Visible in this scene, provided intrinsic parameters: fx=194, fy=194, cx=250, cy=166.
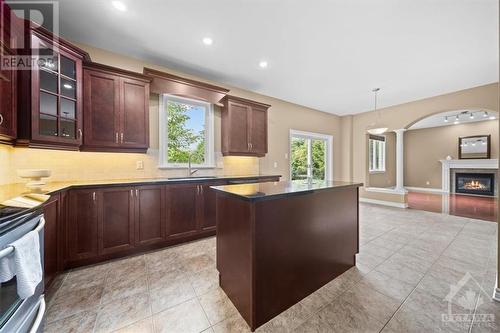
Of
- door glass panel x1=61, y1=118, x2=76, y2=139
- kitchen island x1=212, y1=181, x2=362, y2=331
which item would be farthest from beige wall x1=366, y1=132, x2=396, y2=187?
door glass panel x1=61, y1=118, x2=76, y2=139

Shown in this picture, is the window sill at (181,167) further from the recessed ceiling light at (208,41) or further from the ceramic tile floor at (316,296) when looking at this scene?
the recessed ceiling light at (208,41)

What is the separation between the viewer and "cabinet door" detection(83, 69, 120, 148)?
242cm

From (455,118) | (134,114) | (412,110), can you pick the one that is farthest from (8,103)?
(455,118)

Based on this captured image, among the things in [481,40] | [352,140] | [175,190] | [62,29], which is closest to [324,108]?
[352,140]

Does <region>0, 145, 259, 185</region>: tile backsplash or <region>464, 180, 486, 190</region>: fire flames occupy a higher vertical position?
<region>0, 145, 259, 185</region>: tile backsplash

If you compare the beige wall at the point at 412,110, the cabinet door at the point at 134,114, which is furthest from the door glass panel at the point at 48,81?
the beige wall at the point at 412,110

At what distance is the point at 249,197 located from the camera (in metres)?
1.38

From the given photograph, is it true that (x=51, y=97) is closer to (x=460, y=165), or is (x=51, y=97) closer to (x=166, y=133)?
(x=166, y=133)

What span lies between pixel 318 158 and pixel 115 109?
17.2 ft

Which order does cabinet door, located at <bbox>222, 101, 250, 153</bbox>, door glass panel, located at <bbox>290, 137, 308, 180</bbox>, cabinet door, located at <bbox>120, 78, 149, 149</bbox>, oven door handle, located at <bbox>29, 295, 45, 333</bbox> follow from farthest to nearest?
door glass panel, located at <bbox>290, 137, 308, 180</bbox> → cabinet door, located at <bbox>222, 101, 250, 153</bbox> → cabinet door, located at <bbox>120, 78, 149, 149</bbox> → oven door handle, located at <bbox>29, 295, 45, 333</bbox>

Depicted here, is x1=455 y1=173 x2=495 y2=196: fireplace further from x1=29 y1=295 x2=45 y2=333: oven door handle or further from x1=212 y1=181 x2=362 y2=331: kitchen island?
x1=29 y1=295 x2=45 y2=333: oven door handle

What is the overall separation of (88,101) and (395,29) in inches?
154

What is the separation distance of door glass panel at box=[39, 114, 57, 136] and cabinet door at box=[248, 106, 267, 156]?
9.14ft

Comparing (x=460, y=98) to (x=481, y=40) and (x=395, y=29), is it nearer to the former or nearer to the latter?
(x=481, y=40)
